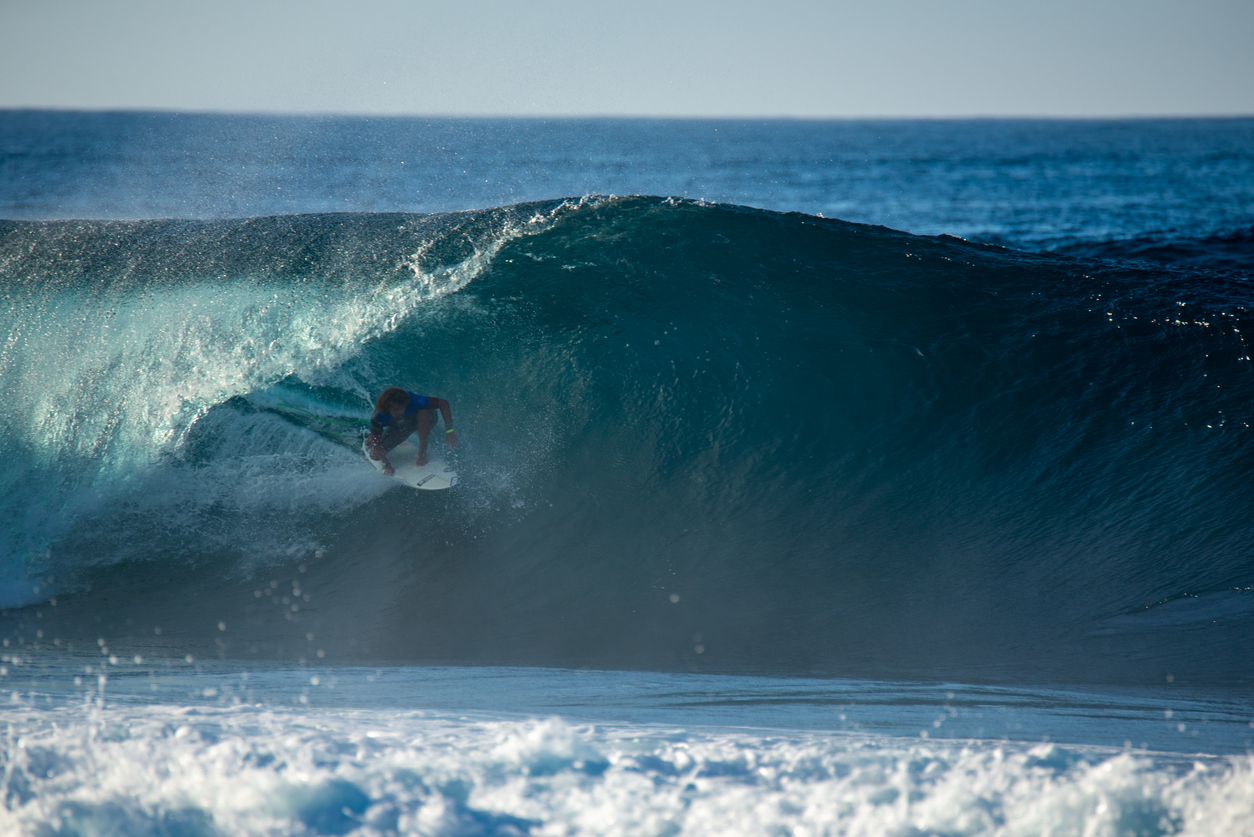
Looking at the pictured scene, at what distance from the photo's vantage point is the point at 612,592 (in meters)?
4.83

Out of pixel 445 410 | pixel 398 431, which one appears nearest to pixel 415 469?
pixel 398 431

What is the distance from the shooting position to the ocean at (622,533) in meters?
2.42

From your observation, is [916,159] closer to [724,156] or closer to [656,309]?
[724,156]

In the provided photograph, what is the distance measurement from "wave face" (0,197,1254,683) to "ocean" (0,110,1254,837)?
0.03 meters

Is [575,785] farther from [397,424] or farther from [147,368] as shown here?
[147,368]

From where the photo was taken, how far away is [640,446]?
5.83 meters

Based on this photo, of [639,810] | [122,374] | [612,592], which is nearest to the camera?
[639,810]

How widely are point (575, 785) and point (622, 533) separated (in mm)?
2899

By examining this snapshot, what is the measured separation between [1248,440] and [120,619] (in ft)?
26.3

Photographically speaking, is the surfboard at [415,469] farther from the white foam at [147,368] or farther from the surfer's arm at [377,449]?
the white foam at [147,368]

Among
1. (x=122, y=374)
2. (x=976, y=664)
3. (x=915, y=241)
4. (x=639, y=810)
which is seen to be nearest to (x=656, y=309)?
(x=915, y=241)

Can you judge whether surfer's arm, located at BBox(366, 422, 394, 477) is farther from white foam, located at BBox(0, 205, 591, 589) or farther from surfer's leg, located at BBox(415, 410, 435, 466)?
white foam, located at BBox(0, 205, 591, 589)

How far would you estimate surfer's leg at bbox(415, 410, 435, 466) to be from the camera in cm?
511

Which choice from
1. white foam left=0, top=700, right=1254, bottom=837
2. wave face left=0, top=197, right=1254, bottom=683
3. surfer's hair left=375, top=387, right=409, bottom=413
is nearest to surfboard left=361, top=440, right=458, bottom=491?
wave face left=0, top=197, right=1254, bottom=683
